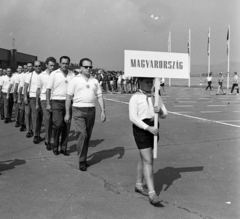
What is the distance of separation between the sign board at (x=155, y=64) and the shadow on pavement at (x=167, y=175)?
1.59 metres

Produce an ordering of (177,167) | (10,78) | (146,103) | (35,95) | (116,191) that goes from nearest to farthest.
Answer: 1. (146,103)
2. (116,191)
3. (177,167)
4. (35,95)
5. (10,78)

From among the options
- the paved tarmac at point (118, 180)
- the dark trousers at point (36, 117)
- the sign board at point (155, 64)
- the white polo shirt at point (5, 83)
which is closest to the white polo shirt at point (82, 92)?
the paved tarmac at point (118, 180)

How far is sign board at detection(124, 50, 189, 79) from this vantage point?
462cm

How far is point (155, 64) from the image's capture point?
4734mm

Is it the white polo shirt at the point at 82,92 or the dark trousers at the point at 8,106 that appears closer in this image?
the white polo shirt at the point at 82,92

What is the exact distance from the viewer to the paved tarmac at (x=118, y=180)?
4.28 m

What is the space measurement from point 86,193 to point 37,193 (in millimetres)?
652

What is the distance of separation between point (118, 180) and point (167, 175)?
812 millimetres

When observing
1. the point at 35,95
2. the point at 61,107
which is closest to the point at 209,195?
the point at 61,107

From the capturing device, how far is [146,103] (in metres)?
4.65

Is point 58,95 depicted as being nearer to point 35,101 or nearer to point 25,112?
point 35,101

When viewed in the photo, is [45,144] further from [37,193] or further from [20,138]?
[37,193]

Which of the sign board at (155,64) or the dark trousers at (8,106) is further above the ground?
the sign board at (155,64)

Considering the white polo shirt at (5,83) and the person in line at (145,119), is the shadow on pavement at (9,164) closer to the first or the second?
the person in line at (145,119)
